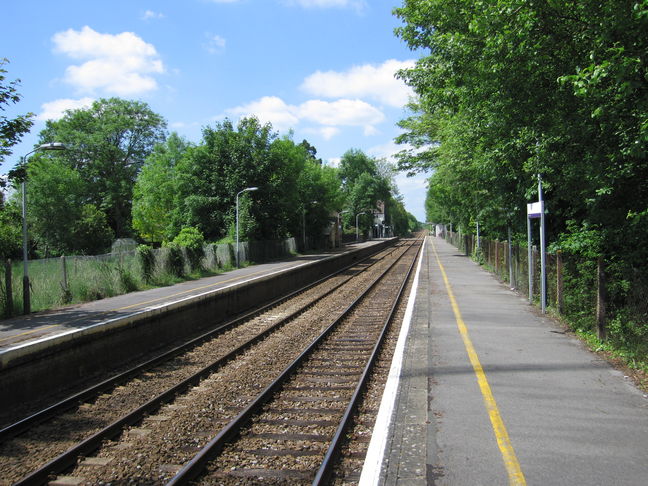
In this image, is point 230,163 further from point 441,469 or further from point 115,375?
point 441,469

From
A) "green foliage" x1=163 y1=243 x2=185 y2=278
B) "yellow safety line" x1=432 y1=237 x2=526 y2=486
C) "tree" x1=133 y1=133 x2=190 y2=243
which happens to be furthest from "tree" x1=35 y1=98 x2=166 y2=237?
"yellow safety line" x1=432 y1=237 x2=526 y2=486

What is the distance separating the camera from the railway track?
4.84 meters

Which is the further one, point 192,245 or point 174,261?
point 192,245

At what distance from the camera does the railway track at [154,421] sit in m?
4.84

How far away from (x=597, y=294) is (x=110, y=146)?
210 ft

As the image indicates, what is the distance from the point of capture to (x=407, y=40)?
12328 millimetres

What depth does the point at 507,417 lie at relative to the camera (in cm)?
523

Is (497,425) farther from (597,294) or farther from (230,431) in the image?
(597,294)

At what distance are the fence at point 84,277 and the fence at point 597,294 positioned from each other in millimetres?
14544

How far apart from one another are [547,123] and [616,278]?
3.66 meters

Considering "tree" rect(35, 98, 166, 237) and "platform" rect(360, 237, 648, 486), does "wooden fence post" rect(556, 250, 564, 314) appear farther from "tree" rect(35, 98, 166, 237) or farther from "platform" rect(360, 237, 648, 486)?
"tree" rect(35, 98, 166, 237)

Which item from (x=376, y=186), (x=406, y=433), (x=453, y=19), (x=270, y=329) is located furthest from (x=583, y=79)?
(x=376, y=186)

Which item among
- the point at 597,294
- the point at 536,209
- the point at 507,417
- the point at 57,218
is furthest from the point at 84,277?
the point at 57,218

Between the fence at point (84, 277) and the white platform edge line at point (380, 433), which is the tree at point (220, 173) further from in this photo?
the white platform edge line at point (380, 433)
